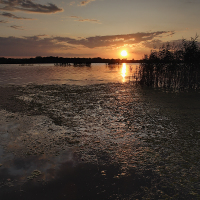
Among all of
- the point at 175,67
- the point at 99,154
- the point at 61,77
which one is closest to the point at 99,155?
the point at 99,154

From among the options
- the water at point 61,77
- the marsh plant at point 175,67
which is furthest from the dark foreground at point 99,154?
the water at point 61,77

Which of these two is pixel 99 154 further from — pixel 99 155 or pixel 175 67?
pixel 175 67

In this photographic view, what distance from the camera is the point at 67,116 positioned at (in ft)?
26.4

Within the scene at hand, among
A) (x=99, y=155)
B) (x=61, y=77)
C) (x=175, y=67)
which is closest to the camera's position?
(x=99, y=155)

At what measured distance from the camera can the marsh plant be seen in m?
15.4

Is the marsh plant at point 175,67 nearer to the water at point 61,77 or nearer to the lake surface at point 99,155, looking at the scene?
the water at point 61,77

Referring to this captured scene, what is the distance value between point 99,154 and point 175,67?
1402 centimetres

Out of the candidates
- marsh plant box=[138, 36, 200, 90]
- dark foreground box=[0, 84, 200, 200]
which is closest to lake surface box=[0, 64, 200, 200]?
dark foreground box=[0, 84, 200, 200]

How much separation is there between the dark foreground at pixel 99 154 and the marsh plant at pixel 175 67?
7.89 meters

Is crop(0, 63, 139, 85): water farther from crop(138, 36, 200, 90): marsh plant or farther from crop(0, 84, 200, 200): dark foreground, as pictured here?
crop(0, 84, 200, 200): dark foreground

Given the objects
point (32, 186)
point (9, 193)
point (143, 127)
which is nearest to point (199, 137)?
point (143, 127)

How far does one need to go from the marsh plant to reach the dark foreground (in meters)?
7.89

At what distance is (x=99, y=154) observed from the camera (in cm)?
481

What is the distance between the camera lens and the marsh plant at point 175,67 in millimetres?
15375
